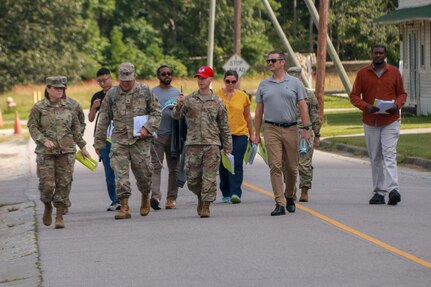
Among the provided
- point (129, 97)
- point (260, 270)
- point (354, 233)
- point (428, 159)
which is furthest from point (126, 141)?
point (428, 159)

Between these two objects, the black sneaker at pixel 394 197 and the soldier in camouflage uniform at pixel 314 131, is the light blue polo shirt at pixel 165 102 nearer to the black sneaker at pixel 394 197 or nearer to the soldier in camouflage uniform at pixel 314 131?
the soldier in camouflage uniform at pixel 314 131

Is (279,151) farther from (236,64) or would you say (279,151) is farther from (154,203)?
(236,64)

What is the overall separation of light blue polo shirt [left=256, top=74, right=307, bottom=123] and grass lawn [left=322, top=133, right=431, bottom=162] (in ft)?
28.7

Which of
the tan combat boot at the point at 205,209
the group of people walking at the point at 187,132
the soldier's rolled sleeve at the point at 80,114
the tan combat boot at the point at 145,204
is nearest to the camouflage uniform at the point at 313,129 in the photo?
the group of people walking at the point at 187,132

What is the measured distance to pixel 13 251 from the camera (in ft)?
42.2

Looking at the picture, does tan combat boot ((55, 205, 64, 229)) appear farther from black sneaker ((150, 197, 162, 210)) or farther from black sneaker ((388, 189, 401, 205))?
black sneaker ((388, 189, 401, 205))

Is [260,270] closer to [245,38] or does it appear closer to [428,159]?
[428,159]

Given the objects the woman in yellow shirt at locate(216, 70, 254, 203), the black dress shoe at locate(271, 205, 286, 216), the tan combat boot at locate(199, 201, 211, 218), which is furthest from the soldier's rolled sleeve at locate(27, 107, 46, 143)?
the woman in yellow shirt at locate(216, 70, 254, 203)

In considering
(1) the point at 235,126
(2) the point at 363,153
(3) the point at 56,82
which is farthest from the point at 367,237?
(2) the point at 363,153

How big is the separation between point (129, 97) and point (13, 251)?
2603 mm

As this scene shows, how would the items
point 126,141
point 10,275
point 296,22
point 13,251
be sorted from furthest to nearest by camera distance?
1. point 296,22
2. point 126,141
3. point 13,251
4. point 10,275

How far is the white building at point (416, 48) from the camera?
3803cm

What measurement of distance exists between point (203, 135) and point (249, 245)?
9.91 ft

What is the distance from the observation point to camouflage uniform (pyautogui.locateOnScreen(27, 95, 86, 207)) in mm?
14023
